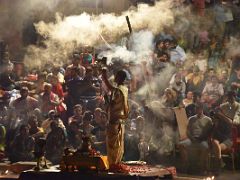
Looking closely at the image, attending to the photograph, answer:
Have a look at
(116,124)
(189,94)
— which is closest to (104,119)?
(189,94)

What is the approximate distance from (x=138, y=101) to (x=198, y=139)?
2.17 metres

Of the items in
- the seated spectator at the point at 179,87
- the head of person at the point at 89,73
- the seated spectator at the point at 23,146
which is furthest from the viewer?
the head of person at the point at 89,73

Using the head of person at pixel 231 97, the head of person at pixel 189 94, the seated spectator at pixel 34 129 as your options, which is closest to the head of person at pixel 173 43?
the head of person at pixel 189 94

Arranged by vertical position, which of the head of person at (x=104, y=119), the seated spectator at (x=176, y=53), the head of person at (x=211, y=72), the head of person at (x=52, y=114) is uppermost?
the seated spectator at (x=176, y=53)

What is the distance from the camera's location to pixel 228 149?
42.2 ft

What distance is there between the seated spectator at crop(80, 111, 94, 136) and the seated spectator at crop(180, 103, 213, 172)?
2.79 m

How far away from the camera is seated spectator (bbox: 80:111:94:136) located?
1403 cm

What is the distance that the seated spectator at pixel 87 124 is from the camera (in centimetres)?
1403

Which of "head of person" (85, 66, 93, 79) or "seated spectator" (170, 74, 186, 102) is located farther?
"head of person" (85, 66, 93, 79)

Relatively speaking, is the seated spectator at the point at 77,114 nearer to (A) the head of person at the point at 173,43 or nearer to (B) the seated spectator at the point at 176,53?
(B) the seated spectator at the point at 176,53

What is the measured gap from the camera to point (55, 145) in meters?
14.0

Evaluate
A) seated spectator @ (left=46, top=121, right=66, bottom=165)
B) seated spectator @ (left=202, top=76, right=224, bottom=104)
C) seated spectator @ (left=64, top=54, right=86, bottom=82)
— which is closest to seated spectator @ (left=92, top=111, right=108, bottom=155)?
seated spectator @ (left=46, top=121, right=66, bottom=165)

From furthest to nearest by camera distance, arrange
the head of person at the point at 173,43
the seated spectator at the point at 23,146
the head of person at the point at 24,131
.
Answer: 1. the head of person at the point at 24,131
2. the seated spectator at the point at 23,146
3. the head of person at the point at 173,43

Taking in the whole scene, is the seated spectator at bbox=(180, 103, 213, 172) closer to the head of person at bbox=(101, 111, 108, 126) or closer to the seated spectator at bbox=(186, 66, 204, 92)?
the seated spectator at bbox=(186, 66, 204, 92)
